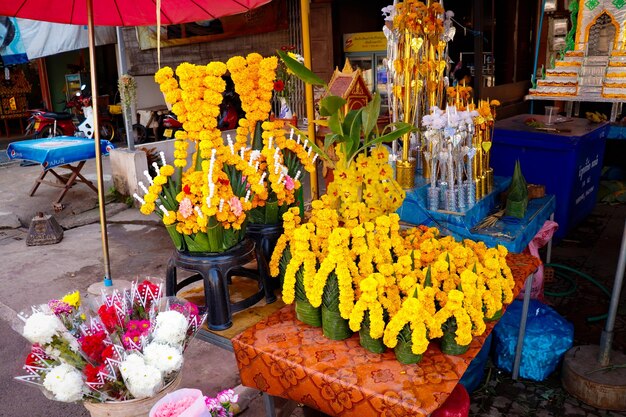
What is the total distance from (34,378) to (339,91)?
3.90m

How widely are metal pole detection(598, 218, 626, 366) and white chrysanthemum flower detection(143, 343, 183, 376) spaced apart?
2.39 meters

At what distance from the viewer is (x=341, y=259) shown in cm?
198

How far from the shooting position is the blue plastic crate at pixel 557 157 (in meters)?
4.83

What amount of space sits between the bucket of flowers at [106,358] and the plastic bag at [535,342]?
214cm

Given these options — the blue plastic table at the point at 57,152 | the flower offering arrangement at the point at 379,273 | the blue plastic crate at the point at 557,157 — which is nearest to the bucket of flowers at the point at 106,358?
the flower offering arrangement at the point at 379,273

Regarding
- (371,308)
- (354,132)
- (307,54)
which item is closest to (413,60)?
(307,54)

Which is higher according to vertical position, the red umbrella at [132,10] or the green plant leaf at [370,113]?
the red umbrella at [132,10]

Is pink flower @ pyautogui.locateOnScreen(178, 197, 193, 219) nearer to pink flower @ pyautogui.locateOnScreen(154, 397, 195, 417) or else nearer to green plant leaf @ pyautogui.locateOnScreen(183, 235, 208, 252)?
green plant leaf @ pyautogui.locateOnScreen(183, 235, 208, 252)

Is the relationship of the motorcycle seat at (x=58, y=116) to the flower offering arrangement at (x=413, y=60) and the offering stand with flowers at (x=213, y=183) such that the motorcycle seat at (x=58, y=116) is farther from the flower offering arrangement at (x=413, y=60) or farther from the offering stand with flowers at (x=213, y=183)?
the offering stand with flowers at (x=213, y=183)

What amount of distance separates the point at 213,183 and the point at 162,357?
0.74 meters

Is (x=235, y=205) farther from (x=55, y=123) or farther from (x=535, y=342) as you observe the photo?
(x=55, y=123)

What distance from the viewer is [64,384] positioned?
5.38 ft

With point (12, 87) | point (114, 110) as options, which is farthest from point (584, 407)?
point (12, 87)

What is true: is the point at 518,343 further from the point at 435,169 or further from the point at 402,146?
the point at 402,146
